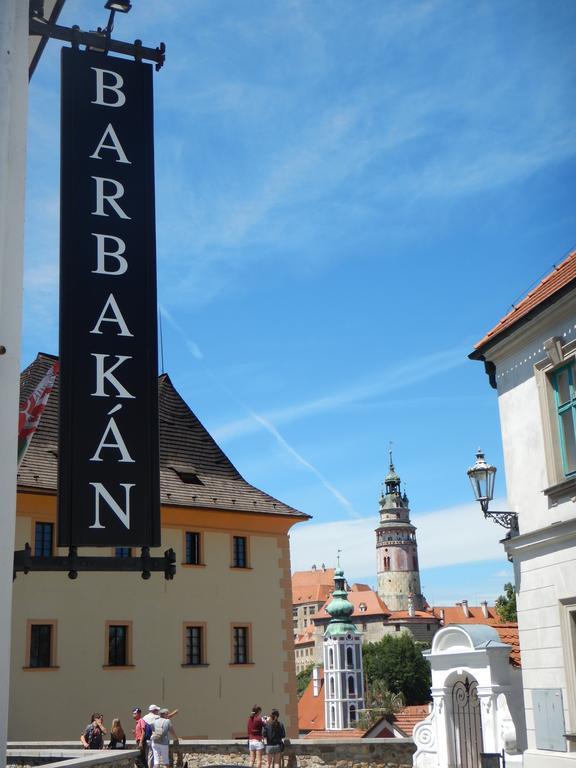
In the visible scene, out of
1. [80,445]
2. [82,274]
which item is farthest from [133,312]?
[80,445]

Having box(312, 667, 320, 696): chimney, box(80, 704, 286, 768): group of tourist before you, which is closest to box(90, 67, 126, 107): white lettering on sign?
box(80, 704, 286, 768): group of tourist

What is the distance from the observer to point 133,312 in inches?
415

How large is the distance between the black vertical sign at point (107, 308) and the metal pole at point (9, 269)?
5.85ft

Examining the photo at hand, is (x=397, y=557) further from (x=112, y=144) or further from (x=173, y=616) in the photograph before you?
(x=112, y=144)

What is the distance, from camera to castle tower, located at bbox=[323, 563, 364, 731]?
5566 inches

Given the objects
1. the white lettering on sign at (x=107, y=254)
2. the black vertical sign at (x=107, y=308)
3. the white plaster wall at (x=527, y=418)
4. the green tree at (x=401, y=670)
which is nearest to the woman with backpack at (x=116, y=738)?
the white plaster wall at (x=527, y=418)

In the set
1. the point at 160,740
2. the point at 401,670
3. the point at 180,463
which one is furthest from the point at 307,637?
the point at 160,740

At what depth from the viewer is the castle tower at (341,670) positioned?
14138 centimetres

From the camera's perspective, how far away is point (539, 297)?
1447 cm

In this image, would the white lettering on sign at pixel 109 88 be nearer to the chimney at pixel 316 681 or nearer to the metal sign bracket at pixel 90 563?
the metal sign bracket at pixel 90 563

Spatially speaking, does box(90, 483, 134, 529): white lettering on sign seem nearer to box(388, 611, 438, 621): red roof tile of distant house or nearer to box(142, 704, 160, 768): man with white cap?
box(142, 704, 160, 768): man with white cap

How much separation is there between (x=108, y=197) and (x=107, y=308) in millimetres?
1348

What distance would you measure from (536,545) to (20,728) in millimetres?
15134

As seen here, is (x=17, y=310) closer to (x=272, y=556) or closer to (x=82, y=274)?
(x=82, y=274)
